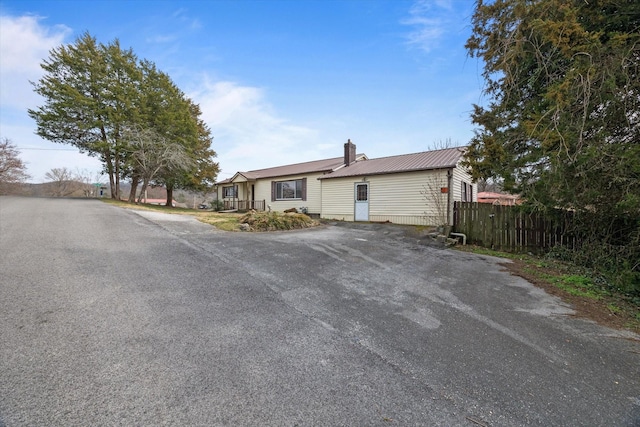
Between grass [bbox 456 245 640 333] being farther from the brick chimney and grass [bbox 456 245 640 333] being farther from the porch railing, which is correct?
the porch railing

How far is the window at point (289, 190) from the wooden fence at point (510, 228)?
422 inches

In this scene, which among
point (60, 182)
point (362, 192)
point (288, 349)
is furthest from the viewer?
point (60, 182)

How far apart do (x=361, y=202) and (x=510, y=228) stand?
7.45 m

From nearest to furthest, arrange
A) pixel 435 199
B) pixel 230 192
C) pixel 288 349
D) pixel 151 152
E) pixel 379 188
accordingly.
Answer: pixel 288 349
pixel 435 199
pixel 379 188
pixel 151 152
pixel 230 192

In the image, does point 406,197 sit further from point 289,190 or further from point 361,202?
point 289,190

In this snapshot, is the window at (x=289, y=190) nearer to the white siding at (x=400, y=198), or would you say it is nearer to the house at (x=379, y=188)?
the house at (x=379, y=188)

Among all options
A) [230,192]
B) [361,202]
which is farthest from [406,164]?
[230,192]

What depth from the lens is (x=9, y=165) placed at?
25.5 m

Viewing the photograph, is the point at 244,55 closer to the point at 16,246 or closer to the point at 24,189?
the point at 16,246

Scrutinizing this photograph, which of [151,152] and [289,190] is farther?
[289,190]

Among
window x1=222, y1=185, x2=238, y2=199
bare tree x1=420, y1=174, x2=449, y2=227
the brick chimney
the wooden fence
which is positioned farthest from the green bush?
window x1=222, y1=185, x2=238, y2=199

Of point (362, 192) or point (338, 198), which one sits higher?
point (362, 192)

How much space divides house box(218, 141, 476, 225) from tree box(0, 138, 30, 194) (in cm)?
2482

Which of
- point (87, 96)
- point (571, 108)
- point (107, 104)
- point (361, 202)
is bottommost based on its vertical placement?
point (361, 202)
